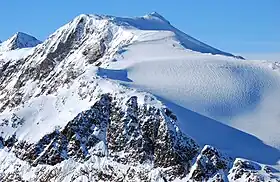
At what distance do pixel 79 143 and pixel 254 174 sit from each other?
76.1ft

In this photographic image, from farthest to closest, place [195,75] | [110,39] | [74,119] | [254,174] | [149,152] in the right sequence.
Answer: [110,39], [195,75], [74,119], [149,152], [254,174]

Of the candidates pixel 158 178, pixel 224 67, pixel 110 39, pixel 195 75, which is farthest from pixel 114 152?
pixel 110 39

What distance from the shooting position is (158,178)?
71250 mm

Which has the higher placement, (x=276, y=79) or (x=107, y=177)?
(x=276, y=79)

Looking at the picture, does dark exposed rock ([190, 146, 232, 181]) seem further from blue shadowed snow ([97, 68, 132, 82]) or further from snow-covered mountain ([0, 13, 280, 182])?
blue shadowed snow ([97, 68, 132, 82])

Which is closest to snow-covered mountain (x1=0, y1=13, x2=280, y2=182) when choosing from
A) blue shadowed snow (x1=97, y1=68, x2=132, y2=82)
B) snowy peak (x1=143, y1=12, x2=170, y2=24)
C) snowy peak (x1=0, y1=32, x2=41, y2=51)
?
blue shadowed snow (x1=97, y1=68, x2=132, y2=82)

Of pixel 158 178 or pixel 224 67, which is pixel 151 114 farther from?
pixel 224 67

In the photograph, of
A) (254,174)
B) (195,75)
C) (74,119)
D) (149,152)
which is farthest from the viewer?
(195,75)

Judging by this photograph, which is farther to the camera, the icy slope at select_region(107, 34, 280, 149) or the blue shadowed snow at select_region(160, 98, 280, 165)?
the icy slope at select_region(107, 34, 280, 149)

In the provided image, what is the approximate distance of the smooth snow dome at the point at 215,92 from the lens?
75.6 m

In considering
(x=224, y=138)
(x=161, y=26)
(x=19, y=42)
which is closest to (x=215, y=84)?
(x=224, y=138)

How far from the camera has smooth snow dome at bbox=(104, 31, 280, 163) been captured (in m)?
75.6

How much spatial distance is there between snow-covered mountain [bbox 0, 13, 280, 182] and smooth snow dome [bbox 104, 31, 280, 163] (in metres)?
0.14

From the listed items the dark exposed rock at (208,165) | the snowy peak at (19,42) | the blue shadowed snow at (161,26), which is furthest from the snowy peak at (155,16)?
the dark exposed rock at (208,165)
